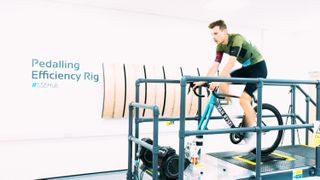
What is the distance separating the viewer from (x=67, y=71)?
540cm

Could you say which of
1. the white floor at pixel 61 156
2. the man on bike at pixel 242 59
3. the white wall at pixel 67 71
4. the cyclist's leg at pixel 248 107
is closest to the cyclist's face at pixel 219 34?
the man on bike at pixel 242 59

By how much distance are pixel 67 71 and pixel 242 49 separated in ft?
11.1

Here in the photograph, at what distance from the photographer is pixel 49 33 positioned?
17.2 feet

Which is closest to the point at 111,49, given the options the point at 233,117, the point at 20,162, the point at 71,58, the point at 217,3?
the point at 71,58

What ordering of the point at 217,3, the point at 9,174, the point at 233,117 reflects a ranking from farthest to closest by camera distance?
the point at 217,3 → the point at 9,174 → the point at 233,117

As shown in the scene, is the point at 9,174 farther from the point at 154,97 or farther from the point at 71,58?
the point at 154,97

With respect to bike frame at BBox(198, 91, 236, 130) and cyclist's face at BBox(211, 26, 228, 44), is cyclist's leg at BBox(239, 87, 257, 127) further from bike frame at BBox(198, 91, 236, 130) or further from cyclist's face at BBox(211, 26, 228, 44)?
cyclist's face at BBox(211, 26, 228, 44)

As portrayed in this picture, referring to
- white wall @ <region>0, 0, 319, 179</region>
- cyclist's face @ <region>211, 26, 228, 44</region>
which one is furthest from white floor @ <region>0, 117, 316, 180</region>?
cyclist's face @ <region>211, 26, 228, 44</region>

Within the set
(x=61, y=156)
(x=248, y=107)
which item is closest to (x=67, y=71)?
(x=61, y=156)

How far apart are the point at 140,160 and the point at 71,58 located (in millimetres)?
3083

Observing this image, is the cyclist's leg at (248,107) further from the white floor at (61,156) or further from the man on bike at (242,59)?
the white floor at (61,156)

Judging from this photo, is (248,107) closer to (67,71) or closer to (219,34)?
(219,34)

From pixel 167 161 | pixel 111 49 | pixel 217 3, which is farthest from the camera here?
pixel 111 49

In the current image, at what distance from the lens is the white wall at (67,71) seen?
16.4 ft
